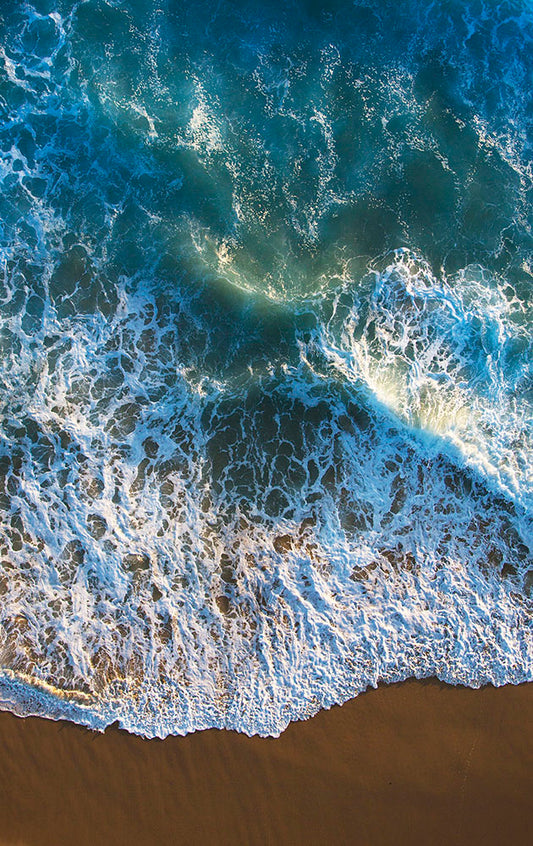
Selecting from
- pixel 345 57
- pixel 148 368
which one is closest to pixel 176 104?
pixel 345 57

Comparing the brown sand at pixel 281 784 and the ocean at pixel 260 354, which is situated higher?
the ocean at pixel 260 354

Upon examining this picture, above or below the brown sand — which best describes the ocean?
above

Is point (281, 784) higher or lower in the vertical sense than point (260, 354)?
lower

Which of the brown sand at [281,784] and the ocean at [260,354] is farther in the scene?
the ocean at [260,354]

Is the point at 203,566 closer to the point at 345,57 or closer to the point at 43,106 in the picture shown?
the point at 43,106

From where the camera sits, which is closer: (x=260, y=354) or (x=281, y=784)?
(x=281, y=784)
